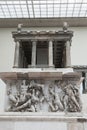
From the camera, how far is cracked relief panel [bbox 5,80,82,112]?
8812 millimetres

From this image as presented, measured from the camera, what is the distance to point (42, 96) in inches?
354

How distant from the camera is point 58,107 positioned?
8.80 meters

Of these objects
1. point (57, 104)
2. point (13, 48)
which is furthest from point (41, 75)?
point (13, 48)

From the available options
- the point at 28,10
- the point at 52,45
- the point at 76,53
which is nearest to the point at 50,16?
the point at 28,10

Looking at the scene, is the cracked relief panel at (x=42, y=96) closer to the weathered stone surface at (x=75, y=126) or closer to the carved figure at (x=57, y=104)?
the carved figure at (x=57, y=104)

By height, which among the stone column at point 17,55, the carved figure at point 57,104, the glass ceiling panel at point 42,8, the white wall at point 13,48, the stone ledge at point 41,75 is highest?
the glass ceiling panel at point 42,8

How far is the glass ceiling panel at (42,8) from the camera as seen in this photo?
943 inches

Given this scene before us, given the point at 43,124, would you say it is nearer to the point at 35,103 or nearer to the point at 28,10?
the point at 35,103

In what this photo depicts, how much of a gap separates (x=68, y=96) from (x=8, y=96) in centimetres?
202

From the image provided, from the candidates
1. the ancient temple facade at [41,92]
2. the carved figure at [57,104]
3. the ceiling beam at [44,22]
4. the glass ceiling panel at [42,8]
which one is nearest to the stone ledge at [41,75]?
the ancient temple facade at [41,92]

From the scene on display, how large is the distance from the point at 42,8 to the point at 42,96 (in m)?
16.7

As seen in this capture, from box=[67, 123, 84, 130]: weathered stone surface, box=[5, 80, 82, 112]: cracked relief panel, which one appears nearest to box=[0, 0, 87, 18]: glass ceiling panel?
box=[5, 80, 82, 112]: cracked relief panel

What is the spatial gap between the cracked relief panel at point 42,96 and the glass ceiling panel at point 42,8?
15.9 metres

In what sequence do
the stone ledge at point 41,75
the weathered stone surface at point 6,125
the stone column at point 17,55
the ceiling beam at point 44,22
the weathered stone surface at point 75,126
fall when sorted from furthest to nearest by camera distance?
the ceiling beam at point 44,22 → the stone column at point 17,55 → the stone ledge at point 41,75 → the weathered stone surface at point 6,125 → the weathered stone surface at point 75,126
